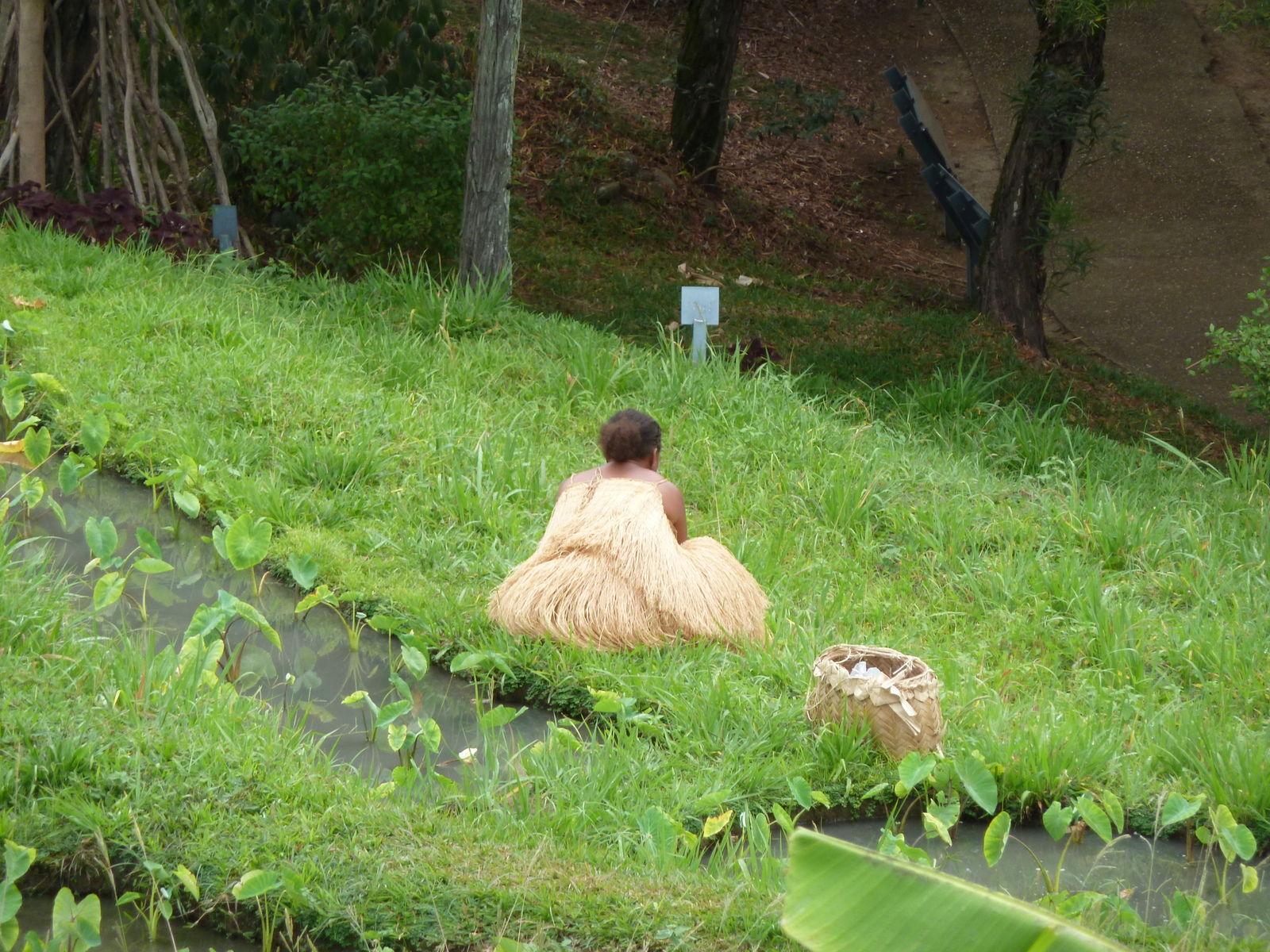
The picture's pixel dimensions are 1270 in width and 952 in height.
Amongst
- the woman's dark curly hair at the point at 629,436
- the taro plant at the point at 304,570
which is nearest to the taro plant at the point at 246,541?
the taro plant at the point at 304,570

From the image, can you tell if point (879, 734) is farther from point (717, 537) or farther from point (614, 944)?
point (717, 537)

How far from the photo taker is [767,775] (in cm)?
350

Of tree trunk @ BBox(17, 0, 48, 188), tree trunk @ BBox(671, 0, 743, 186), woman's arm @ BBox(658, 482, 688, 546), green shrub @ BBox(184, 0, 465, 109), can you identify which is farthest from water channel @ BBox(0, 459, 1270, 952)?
tree trunk @ BBox(671, 0, 743, 186)

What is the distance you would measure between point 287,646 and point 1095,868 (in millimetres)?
2604

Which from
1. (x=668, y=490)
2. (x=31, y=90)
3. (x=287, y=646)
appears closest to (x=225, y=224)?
(x=31, y=90)

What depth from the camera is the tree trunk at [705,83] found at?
13.1 meters

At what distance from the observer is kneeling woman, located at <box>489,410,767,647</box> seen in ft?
13.5

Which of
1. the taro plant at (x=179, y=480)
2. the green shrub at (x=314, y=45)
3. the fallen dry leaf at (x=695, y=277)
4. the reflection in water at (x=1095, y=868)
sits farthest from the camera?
the fallen dry leaf at (x=695, y=277)

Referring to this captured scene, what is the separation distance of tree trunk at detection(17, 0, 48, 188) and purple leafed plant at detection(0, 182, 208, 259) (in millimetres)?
436

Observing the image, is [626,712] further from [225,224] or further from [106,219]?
[106,219]

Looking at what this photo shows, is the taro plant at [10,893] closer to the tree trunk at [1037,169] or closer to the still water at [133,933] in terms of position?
the still water at [133,933]

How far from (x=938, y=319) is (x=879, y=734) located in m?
7.77

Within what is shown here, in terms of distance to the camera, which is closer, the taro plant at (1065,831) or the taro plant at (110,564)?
the taro plant at (1065,831)

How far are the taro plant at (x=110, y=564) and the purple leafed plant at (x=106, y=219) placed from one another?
14.1 feet
